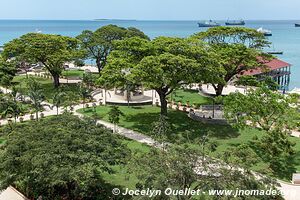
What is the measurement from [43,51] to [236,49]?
25596 mm

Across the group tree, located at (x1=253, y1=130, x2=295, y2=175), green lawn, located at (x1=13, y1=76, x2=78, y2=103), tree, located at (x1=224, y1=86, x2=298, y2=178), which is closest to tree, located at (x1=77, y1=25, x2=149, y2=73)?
green lawn, located at (x1=13, y1=76, x2=78, y2=103)

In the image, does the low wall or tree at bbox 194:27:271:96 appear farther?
tree at bbox 194:27:271:96

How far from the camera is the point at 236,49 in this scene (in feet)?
137

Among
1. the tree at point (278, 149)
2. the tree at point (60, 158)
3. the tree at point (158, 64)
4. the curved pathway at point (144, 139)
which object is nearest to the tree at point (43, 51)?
the curved pathway at point (144, 139)

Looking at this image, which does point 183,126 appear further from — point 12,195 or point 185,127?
point 12,195

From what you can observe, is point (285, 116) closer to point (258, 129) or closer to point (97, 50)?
point (258, 129)

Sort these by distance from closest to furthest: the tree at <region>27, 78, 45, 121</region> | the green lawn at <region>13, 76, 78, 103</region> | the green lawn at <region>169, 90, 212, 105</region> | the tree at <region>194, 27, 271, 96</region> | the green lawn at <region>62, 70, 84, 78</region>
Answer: the tree at <region>27, 78, 45, 121</region>, the tree at <region>194, 27, 271, 96</region>, the green lawn at <region>169, 90, 212, 105</region>, the green lawn at <region>13, 76, 78, 103</region>, the green lawn at <region>62, 70, 84, 78</region>

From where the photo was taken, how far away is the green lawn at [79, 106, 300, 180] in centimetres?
3100

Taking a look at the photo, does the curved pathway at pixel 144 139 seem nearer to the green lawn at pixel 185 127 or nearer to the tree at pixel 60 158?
the green lawn at pixel 185 127

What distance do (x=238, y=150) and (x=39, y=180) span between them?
33.4ft

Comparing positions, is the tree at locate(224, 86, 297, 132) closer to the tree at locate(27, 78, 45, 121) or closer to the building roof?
the building roof

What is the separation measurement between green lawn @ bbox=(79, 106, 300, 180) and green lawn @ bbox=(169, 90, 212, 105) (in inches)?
220

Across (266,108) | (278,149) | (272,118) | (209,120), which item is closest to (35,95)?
(209,120)

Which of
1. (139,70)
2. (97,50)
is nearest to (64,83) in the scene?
(97,50)
